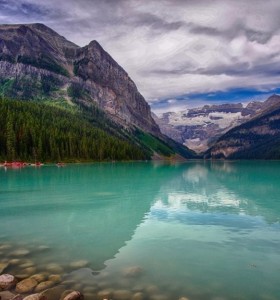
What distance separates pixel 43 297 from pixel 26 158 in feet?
539

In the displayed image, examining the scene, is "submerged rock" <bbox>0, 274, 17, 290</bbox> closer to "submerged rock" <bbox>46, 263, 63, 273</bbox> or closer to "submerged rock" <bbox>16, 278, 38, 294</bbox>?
"submerged rock" <bbox>16, 278, 38, 294</bbox>

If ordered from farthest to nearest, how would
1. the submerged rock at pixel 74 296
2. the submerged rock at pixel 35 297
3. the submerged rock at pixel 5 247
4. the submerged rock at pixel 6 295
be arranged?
the submerged rock at pixel 5 247 → the submerged rock at pixel 6 295 → the submerged rock at pixel 74 296 → the submerged rock at pixel 35 297

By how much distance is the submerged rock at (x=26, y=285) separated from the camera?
17078mm

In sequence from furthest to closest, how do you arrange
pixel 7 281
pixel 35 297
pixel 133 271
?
1. pixel 133 271
2. pixel 7 281
3. pixel 35 297

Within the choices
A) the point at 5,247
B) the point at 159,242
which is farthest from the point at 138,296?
the point at 5,247

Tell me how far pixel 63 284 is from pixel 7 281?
2865mm

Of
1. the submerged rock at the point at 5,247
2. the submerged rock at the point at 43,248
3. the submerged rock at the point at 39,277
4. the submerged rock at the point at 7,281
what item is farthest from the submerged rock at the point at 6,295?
the submerged rock at the point at 5,247

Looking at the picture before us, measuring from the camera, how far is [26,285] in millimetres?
17531

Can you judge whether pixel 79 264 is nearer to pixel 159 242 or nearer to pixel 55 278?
pixel 55 278

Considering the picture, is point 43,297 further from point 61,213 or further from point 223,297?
point 61,213

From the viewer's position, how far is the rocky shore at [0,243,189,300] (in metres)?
16.7

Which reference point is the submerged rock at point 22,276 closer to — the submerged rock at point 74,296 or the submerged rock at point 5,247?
the submerged rock at point 74,296

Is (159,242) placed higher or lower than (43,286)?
lower

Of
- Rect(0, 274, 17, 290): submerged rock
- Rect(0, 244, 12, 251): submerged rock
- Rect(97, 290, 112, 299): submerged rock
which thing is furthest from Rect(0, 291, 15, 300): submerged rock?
Rect(0, 244, 12, 251): submerged rock
